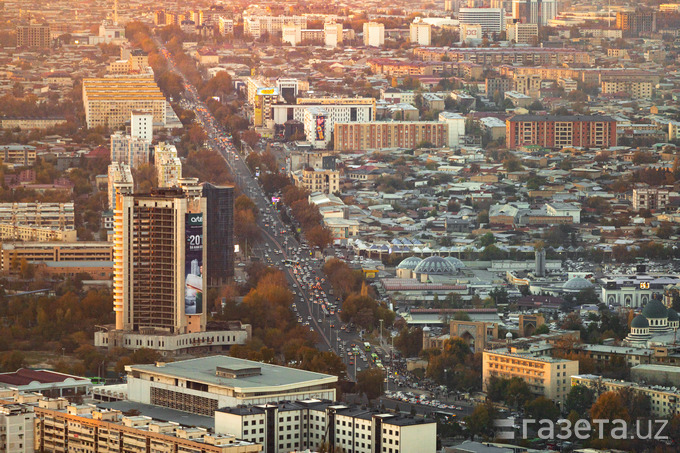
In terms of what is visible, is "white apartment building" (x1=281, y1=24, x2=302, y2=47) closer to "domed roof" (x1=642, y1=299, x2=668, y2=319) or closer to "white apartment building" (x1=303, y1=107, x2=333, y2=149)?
"white apartment building" (x1=303, y1=107, x2=333, y2=149)

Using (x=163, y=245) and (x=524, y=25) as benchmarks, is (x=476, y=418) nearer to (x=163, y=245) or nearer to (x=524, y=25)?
(x=163, y=245)

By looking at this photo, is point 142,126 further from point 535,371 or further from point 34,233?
point 535,371

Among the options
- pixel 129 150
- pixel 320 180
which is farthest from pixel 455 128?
pixel 129 150

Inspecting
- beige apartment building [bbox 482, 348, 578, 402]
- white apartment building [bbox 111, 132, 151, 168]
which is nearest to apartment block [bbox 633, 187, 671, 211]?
white apartment building [bbox 111, 132, 151, 168]

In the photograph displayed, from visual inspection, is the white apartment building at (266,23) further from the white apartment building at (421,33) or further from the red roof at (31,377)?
the red roof at (31,377)

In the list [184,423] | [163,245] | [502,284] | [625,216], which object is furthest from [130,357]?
[625,216]
